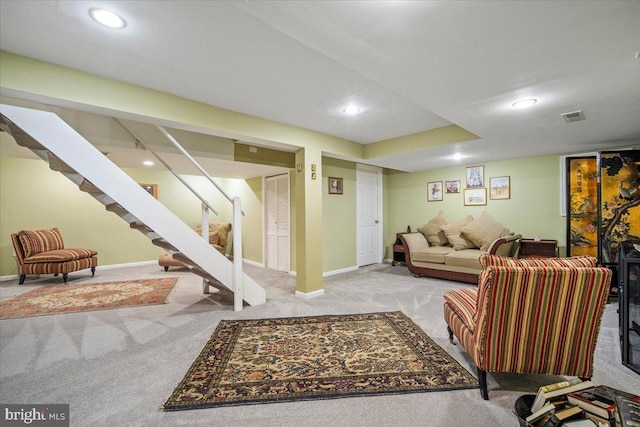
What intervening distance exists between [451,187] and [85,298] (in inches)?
267

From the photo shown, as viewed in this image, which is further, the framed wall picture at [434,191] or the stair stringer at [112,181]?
the framed wall picture at [434,191]

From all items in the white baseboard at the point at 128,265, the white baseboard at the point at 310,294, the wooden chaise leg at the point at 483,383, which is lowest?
the white baseboard at the point at 128,265

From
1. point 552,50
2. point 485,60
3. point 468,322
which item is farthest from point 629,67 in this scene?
point 468,322

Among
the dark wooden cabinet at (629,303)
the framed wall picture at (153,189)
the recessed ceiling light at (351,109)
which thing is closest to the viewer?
the dark wooden cabinet at (629,303)

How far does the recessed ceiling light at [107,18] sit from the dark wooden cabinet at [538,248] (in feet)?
19.3

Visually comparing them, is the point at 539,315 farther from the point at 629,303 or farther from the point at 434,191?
the point at 434,191

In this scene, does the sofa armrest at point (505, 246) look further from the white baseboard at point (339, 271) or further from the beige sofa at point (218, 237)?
the beige sofa at point (218, 237)

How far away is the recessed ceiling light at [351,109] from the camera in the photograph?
3.14m

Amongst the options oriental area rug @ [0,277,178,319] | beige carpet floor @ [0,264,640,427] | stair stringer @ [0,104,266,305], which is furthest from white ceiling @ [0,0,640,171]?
oriental area rug @ [0,277,178,319]

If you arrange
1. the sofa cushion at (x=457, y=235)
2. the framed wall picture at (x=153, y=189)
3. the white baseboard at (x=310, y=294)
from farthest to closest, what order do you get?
the framed wall picture at (x=153, y=189) → the sofa cushion at (x=457, y=235) → the white baseboard at (x=310, y=294)

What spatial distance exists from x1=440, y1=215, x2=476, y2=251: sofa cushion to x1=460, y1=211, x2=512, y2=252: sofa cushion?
10cm

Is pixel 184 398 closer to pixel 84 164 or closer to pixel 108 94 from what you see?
pixel 84 164

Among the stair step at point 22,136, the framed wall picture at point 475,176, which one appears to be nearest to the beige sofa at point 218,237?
the stair step at point 22,136

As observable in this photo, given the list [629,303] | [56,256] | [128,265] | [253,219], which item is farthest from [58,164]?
[629,303]
